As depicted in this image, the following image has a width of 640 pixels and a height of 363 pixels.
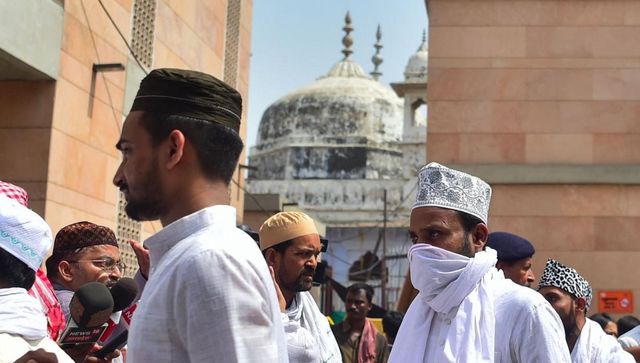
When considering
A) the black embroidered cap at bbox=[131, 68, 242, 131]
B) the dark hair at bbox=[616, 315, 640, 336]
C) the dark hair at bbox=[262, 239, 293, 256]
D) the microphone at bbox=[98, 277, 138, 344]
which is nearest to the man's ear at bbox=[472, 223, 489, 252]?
the dark hair at bbox=[262, 239, 293, 256]

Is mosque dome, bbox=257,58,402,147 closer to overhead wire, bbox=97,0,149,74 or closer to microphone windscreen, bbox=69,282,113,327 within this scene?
overhead wire, bbox=97,0,149,74

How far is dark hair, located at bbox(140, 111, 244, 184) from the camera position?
2227mm

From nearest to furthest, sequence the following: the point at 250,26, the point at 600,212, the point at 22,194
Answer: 1. the point at 22,194
2. the point at 600,212
3. the point at 250,26

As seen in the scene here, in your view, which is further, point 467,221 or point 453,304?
point 467,221

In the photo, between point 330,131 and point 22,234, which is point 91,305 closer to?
point 22,234

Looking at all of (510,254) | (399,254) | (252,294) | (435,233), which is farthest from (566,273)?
(399,254)

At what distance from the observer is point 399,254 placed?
115 feet

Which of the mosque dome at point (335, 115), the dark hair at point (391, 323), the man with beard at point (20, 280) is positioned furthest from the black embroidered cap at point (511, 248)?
the mosque dome at point (335, 115)

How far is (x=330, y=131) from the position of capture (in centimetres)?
4844

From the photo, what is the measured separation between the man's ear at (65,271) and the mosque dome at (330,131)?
42089 millimetres

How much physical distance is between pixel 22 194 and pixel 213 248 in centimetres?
147

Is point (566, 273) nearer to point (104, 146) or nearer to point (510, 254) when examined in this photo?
point (510, 254)

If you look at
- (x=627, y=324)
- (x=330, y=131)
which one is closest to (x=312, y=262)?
(x=627, y=324)

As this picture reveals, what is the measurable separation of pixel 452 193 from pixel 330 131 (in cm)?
4463
